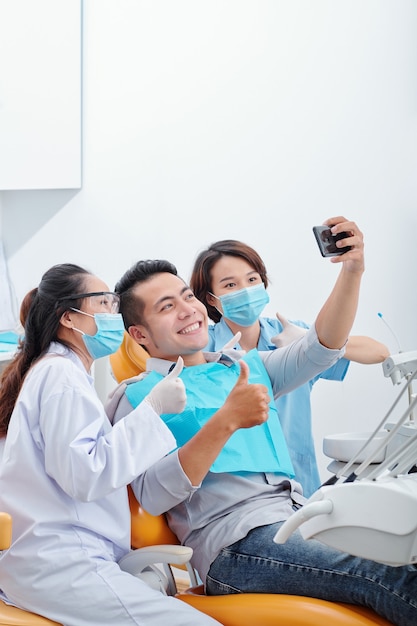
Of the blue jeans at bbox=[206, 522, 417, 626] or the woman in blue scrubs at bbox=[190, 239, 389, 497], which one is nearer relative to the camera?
the blue jeans at bbox=[206, 522, 417, 626]

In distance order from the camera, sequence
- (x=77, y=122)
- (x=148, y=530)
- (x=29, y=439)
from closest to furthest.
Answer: (x=29, y=439) < (x=148, y=530) < (x=77, y=122)

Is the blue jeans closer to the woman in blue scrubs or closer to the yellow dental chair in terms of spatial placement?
the yellow dental chair

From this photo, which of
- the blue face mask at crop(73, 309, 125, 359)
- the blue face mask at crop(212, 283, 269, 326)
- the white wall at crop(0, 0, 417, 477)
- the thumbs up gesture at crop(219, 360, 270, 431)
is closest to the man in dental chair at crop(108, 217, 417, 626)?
the thumbs up gesture at crop(219, 360, 270, 431)

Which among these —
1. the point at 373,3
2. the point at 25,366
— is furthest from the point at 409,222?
the point at 25,366

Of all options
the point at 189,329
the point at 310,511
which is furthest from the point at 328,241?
the point at 310,511

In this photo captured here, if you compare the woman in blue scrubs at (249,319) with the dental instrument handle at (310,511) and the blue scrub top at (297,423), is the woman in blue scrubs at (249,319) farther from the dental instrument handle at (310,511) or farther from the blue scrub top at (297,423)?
the dental instrument handle at (310,511)

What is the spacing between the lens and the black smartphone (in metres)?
1.73

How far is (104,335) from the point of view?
173 centimetres

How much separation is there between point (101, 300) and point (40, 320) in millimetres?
130

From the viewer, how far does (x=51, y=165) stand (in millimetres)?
3336

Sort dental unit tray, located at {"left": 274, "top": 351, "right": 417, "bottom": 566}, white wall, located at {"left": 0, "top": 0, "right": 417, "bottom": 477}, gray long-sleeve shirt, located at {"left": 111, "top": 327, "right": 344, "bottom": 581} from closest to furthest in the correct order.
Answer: dental unit tray, located at {"left": 274, "top": 351, "right": 417, "bottom": 566} < gray long-sleeve shirt, located at {"left": 111, "top": 327, "right": 344, "bottom": 581} < white wall, located at {"left": 0, "top": 0, "right": 417, "bottom": 477}

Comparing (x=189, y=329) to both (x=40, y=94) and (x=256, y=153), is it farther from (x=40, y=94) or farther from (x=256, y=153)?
(x=40, y=94)

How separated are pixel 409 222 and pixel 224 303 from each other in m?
1.06

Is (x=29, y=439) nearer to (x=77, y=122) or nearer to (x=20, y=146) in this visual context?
(x=20, y=146)
